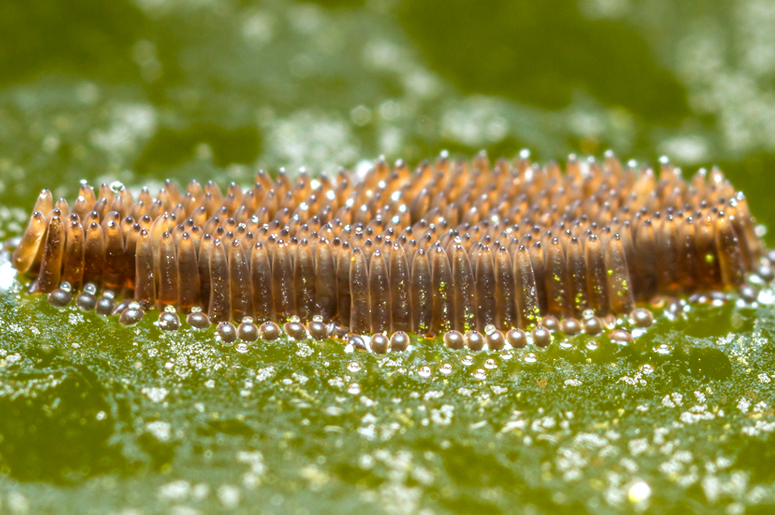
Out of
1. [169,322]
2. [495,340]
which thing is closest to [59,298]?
[169,322]

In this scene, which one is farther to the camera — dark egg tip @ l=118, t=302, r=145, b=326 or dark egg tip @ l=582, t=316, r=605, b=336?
dark egg tip @ l=582, t=316, r=605, b=336

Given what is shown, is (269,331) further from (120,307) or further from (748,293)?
(748,293)

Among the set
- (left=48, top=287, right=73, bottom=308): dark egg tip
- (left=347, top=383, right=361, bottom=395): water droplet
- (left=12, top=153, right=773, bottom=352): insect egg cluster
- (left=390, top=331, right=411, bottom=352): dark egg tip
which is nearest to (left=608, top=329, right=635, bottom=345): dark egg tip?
(left=12, top=153, right=773, bottom=352): insect egg cluster

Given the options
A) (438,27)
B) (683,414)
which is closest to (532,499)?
(683,414)

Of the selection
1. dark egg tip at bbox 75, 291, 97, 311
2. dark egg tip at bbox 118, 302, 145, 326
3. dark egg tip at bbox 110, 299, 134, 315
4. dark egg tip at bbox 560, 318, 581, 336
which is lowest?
dark egg tip at bbox 560, 318, 581, 336

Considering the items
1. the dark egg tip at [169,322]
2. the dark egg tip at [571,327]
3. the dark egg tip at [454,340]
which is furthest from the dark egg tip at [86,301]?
the dark egg tip at [571,327]

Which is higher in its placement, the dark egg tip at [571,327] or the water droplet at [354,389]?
the dark egg tip at [571,327]

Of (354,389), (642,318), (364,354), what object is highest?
(642,318)

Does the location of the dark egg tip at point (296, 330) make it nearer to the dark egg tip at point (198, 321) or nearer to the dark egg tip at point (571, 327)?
the dark egg tip at point (198, 321)

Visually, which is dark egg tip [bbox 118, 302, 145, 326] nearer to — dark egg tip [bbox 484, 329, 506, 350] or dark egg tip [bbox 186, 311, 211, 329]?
dark egg tip [bbox 186, 311, 211, 329]
